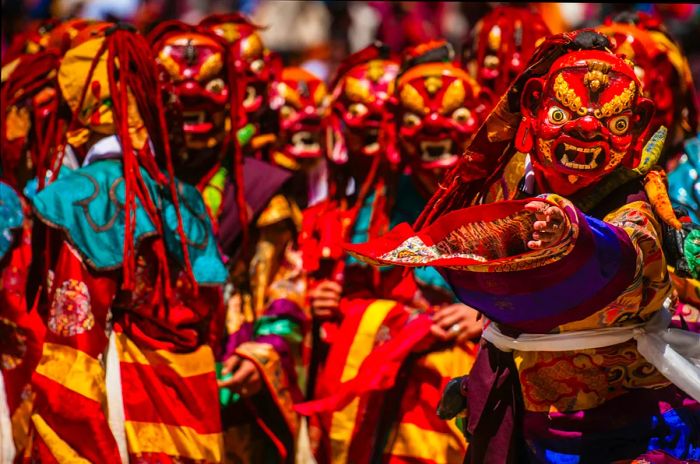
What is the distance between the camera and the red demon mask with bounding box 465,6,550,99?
5.62 meters

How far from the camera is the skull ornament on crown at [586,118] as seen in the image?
3.36m

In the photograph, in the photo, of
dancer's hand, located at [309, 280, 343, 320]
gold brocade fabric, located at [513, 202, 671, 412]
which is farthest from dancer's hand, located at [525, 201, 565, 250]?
dancer's hand, located at [309, 280, 343, 320]

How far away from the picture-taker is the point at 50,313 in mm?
4266

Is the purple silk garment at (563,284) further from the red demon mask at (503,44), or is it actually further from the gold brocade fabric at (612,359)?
the red demon mask at (503,44)

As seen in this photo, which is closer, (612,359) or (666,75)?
(612,359)

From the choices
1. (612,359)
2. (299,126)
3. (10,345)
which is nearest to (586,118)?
(612,359)

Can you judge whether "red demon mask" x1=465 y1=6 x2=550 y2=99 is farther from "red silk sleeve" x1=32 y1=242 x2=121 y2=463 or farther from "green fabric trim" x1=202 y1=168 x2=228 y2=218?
"red silk sleeve" x1=32 y1=242 x2=121 y2=463

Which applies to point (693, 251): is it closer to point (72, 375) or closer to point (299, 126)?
point (72, 375)

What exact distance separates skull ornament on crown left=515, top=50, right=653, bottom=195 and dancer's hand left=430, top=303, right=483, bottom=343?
1.34m

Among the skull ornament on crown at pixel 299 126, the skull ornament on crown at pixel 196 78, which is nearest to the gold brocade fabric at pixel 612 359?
the skull ornament on crown at pixel 196 78

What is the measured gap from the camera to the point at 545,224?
3.00 m

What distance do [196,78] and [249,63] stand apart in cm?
78

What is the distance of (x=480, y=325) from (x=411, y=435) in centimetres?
46

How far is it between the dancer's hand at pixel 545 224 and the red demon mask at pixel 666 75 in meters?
2.11
